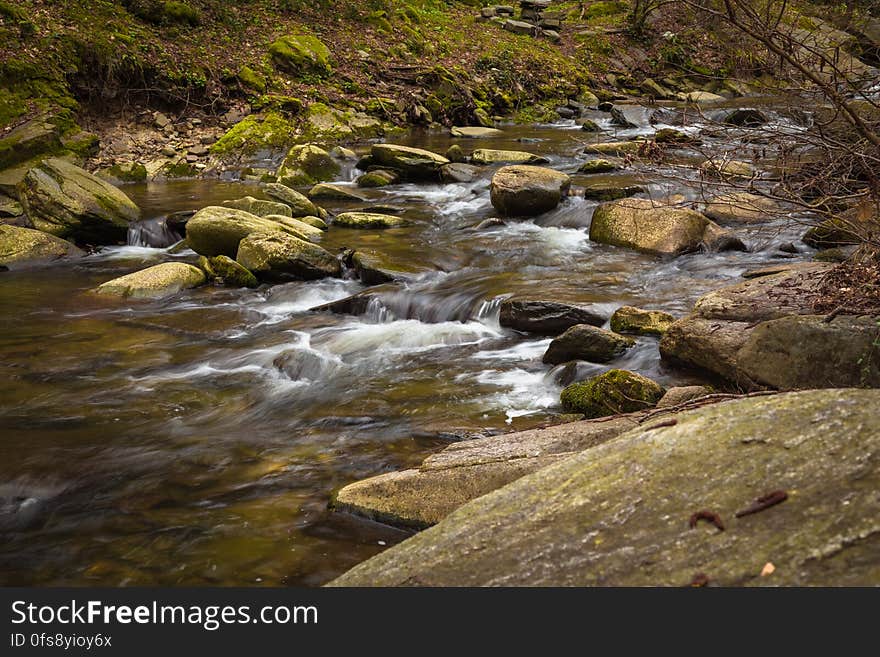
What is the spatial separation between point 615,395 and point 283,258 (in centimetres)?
591

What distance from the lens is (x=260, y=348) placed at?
7.86 metres

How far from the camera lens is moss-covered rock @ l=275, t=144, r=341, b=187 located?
15289mm

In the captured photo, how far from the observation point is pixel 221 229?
10430 mm

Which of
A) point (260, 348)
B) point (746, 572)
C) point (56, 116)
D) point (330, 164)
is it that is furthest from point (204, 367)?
point (56, 116)

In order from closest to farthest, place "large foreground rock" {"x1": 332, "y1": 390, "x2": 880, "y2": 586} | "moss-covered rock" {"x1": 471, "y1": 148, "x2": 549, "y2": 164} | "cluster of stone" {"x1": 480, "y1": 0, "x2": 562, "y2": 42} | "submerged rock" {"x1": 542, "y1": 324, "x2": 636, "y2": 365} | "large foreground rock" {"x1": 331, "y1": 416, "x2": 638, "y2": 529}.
→ "large foreground rock" {"x1": 332, "y1": 390, "x2": 880, "y2": 586}, "large foreground rock" {"x1": 331, "y1": 416, "x2": 638, "y2": 529}, "submerged rock" {"x1": 542, "y1": 324, "x2": 636, "y2": 365}, "moss-covered rock" {"x1": 471, "y1": 148, "x2": 549, "y2": 164}, "cluster of stone" {"x1": 480, "y1": 0, "x2": 562, "y2": 42}

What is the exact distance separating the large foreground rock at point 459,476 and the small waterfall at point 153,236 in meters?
8.77

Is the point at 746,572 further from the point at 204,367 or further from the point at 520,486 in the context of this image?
the point at 204,367

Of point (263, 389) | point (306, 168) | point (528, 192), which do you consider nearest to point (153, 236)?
point (306, 168)

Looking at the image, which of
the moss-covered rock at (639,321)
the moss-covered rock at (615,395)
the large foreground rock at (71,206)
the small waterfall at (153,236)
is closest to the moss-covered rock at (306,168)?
the small waterfall at (153,236)

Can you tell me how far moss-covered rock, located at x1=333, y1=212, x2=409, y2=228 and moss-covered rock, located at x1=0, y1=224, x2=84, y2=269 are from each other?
4.12m

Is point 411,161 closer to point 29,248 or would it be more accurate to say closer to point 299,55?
point 299,55

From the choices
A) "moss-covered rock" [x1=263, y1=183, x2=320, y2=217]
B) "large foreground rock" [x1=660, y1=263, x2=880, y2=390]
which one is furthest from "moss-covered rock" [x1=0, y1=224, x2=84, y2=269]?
"large foreground rock" [x1=660, y1=263, x2=880, y2=390]

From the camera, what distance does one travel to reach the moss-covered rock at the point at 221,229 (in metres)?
10.4

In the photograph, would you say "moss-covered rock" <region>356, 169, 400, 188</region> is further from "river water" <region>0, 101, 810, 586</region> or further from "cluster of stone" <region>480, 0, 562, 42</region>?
"cluster of stone" <region>480, 0, 562, 42</region>
